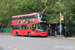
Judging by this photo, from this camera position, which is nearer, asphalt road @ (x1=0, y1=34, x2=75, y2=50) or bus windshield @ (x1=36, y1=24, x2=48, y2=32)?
asphalt road @ (x1=0, y1=34, x2=75, y2=50)

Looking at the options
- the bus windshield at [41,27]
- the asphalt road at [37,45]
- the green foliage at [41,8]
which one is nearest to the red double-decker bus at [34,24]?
the bus windshield at [41,27]

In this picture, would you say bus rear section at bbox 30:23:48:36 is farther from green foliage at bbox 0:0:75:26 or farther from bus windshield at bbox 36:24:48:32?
green foliage at bbox 0:0:75:26

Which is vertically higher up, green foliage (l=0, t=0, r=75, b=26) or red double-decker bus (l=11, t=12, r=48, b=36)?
green foliage (l=0, t=0, r=75, b=26)

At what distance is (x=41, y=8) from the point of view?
30641 millimetres

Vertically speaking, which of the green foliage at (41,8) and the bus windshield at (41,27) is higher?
the green foliage at (41,8)

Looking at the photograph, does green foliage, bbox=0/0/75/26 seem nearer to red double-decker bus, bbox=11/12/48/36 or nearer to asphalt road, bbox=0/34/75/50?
red double-decker bus, bbox=11/12/48/36

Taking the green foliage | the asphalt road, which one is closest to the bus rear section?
the green foliage

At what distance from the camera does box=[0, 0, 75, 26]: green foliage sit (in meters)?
23.7

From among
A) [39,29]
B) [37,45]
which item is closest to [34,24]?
[39,29]

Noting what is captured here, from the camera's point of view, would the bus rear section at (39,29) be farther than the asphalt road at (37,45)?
Yes

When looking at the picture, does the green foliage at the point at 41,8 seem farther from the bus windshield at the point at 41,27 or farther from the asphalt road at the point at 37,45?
the asphalt road at the point at 37,45

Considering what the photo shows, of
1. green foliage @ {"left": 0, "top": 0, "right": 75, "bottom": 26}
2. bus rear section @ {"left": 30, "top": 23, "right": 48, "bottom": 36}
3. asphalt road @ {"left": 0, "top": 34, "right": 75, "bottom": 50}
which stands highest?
green foliage @ {"left": 0, "top": 0, "right": 75, "bottom": 26}

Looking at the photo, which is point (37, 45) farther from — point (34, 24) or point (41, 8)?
point (41, 8)

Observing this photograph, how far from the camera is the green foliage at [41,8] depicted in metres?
23.7
